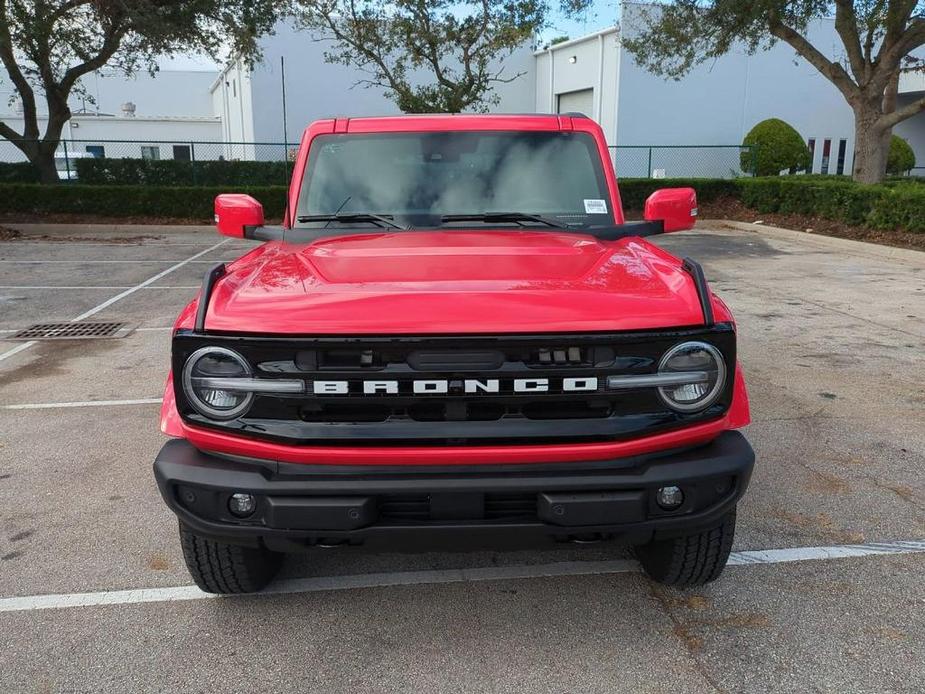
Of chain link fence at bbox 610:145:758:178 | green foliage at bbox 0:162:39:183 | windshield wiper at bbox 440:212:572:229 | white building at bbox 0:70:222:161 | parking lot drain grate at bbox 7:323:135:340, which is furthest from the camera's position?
white building at bbox 0:70:222:161

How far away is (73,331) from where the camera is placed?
8.11 m

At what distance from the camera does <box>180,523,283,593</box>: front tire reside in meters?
2.79

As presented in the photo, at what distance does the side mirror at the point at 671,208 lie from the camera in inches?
151

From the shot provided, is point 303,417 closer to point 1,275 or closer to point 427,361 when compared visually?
point 427,361

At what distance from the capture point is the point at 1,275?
12.1 metres

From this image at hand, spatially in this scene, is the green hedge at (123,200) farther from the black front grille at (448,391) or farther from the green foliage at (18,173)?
the black front grille at (448,391)

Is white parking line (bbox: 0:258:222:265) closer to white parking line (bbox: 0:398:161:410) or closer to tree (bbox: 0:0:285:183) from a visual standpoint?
tree (bbox: 0:0:285:183)

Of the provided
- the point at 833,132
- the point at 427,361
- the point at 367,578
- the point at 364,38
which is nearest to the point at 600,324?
the point at 427,361

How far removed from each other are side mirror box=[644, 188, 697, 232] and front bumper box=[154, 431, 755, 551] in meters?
1.76

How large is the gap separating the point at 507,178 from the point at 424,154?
1.45 feet

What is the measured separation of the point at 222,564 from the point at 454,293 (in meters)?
1.39

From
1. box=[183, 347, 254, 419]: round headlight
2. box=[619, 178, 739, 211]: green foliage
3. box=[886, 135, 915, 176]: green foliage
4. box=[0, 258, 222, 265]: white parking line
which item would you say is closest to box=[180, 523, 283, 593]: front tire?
box=[183, 347, 254, 419]: round headlight

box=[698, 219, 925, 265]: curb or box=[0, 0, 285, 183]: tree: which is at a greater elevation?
box=[0, 0, 285, 183]: tree

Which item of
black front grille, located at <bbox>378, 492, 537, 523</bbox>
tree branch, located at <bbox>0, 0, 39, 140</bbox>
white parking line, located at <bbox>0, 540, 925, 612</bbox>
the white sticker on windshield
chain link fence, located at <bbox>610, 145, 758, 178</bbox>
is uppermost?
tree branch, located at <bbox>0, 0, 39, 140</bbox>
